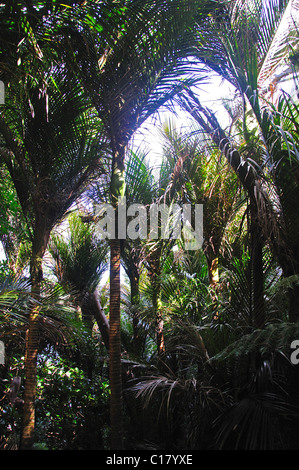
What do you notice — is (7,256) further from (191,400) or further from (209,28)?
(209,28)

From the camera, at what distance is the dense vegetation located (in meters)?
2.80

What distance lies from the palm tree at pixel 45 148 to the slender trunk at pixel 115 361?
2.25ft

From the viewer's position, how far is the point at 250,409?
8.53 feet

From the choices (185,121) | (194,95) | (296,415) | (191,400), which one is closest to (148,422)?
(191,400)

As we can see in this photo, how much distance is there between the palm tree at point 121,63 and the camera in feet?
9.26

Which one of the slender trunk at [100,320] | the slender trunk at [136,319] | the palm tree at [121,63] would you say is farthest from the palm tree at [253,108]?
the slender trunk at [100,320]

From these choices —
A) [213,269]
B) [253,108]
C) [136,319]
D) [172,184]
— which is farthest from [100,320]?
[253,108]

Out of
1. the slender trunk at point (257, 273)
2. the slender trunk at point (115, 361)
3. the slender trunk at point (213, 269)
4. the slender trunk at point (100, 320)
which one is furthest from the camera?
the slender trunk at point (100, 320)

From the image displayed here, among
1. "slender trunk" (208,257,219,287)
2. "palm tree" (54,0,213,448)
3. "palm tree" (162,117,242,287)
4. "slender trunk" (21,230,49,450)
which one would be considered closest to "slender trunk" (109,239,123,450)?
"palm tree" (54,0,213,448)

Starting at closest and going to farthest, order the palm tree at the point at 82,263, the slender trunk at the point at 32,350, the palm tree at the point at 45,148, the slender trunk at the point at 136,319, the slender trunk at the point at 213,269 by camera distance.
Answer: the slender trunk at the point at 32,350 < the palm tree at the point at 45,148 < the slender trunk at the point at 213,269 < the slender trunk at the point at 136,319 < the palm tree at the point at 82,263

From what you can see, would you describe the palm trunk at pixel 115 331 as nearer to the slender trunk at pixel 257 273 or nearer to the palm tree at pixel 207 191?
the palm tree at pixel 207 191

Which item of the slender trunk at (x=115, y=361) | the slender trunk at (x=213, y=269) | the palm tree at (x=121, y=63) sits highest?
the palm tree at (x=121, y=63)

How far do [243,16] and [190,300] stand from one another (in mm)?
2863

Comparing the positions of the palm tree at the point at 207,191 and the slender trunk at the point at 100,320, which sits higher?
the palm tree at the point at 207,191
